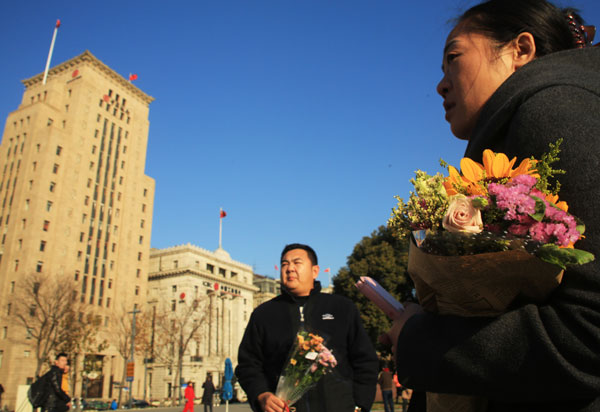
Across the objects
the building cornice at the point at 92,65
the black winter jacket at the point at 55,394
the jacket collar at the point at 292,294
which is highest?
the building cornice at the point at 92,65

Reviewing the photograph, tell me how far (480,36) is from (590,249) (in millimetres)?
951

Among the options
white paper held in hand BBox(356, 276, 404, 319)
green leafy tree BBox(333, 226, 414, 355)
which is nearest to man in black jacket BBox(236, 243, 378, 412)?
white paper held in hand BBox(356, 276, 404, 319)

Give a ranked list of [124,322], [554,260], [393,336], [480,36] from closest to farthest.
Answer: [554,260], [393,336], [480,36], [124,322]

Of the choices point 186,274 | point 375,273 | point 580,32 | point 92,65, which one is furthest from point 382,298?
point 92,65

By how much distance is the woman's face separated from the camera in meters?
1.62

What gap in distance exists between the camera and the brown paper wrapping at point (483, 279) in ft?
3.40

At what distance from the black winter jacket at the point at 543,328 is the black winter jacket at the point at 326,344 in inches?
88.6

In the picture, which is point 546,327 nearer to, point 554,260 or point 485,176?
point 554,260

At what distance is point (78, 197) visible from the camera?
57188 mm

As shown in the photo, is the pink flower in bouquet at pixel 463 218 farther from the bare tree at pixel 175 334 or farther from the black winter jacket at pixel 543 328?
the bare tree at pixel 175 334

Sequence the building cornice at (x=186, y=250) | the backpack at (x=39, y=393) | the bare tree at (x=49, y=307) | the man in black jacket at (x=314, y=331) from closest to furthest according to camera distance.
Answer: the man in black jacket at (x=314, y=331) < the backpack at (x=39, y=393) < the bare tree at (x=49, y=307) < the building cornice at (x=186, y=250)

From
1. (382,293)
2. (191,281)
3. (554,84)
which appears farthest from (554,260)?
(191,281)

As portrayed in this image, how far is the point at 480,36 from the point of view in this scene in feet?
5.45

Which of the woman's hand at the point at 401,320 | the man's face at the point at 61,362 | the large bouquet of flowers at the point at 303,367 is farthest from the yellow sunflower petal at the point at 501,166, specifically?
the man's face at the point at 61,362
